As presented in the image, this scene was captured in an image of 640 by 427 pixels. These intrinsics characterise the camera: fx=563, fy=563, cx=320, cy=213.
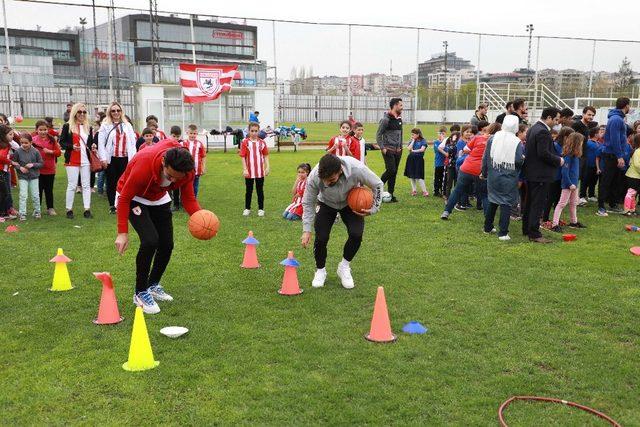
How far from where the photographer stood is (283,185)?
1623 cm

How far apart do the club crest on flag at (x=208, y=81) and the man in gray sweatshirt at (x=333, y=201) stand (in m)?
20.0

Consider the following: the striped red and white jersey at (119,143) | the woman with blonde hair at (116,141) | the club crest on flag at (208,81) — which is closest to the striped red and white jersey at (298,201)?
the woman with blonde hair at (116,141)

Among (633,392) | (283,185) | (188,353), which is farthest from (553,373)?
(283,185)

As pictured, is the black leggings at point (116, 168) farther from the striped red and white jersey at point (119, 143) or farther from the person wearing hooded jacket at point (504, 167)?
the person wearing hooded jacket at point (504, 167)

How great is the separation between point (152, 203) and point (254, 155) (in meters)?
5.68

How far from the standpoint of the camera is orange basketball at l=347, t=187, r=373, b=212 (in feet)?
20.5

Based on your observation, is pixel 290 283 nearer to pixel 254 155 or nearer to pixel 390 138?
pixel 254 155

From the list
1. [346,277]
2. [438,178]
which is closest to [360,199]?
[346,277]

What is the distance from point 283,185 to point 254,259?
27.8 ft

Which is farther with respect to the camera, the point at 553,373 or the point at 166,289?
the point at 166,289

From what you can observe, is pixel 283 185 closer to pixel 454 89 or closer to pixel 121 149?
pixel 121 149

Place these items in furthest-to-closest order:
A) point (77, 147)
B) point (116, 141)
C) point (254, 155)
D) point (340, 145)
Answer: point (254, 155)
point (340, 145)
point (77, 147)
point (116, 141)

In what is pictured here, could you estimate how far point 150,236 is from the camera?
5.75m

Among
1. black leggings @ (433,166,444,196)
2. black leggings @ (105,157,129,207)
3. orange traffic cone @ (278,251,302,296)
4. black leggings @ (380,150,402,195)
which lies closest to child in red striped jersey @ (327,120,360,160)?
black leggings @ (380,150,402,195)
